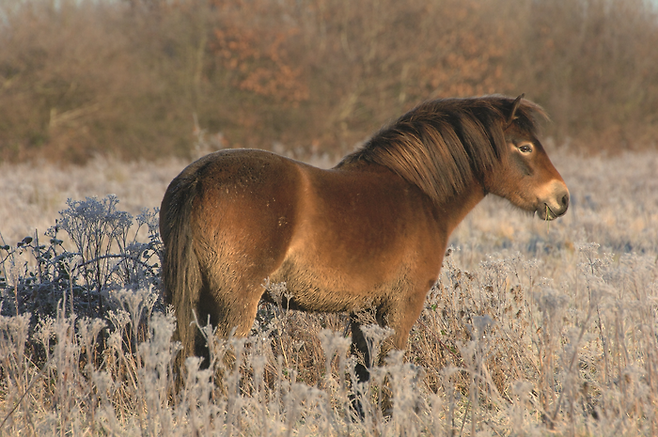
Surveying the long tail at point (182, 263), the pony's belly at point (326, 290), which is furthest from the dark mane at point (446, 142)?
the long tail at point (182, 263)

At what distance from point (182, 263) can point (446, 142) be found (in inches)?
63.5

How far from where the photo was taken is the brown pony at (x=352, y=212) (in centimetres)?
250

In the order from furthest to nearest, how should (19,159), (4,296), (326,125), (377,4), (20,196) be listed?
(377,4), (326,125), (19,159), (20,196), (4,296)

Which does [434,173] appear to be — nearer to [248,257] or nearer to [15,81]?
[248,257]

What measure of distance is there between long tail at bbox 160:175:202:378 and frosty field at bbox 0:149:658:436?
0.12m

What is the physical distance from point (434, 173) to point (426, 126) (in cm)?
28

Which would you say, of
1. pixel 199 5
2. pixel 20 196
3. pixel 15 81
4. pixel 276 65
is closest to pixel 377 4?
pixel 276 65

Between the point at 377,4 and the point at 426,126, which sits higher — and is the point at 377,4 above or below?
above

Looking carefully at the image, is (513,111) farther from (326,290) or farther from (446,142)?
(326,290)

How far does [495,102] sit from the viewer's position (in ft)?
10.6

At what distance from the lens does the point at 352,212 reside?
271 centimetres

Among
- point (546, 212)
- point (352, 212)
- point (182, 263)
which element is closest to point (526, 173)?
point (546, 212)

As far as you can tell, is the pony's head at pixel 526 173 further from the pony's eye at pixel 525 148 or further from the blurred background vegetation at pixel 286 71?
the blurred background vegetation at pixel 286 71

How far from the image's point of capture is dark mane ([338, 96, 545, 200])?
3.03 meters
